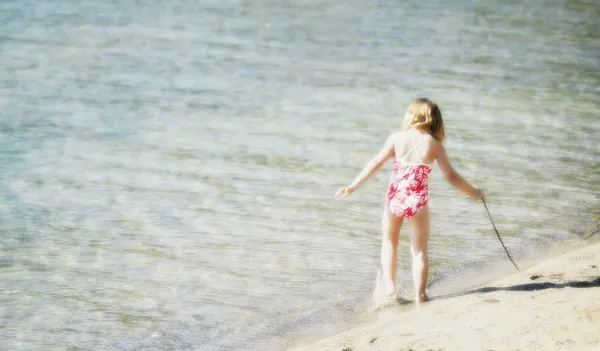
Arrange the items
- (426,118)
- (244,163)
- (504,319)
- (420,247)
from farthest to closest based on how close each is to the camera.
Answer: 1. (244,163)
2. (420,247)
3. (426,118)
4. (504,319)

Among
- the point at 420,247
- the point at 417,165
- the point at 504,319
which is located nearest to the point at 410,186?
the point at 417,165

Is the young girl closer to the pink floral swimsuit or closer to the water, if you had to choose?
the pink floral swimsuit

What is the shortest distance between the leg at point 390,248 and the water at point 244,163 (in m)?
0.32

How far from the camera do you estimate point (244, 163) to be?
897cm

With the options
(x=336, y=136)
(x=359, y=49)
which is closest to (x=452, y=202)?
(x=336, y=136)

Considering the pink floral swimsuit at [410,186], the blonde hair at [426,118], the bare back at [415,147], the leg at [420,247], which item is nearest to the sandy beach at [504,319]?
the leg at [420,247]

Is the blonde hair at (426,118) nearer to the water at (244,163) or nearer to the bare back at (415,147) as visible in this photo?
the bare back at (415,147)

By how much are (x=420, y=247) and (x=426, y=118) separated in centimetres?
77

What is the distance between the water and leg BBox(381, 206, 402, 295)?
0.32m

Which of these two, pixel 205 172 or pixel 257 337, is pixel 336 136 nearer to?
pixel 205 172

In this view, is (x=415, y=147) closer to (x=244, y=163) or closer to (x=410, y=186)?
(x=410, y=186)

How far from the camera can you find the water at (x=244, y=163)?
6.08m

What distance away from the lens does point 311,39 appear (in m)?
15.5

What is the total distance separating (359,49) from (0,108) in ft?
19.7
